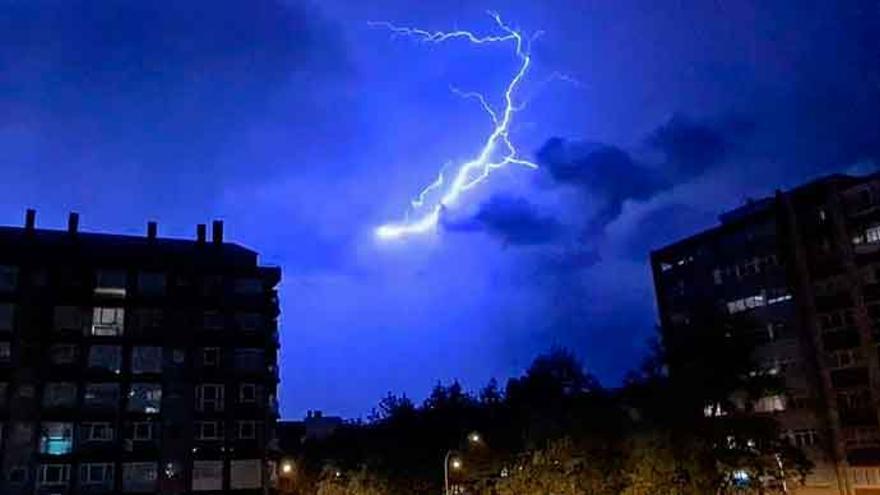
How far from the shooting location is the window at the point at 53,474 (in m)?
56.9

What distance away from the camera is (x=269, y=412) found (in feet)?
214

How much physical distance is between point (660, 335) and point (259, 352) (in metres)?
34.0

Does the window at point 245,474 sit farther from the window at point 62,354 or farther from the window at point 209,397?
the window at point 62,354

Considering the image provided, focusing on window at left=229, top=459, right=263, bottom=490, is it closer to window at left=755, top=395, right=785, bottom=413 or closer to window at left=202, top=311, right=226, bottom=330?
window at left=202, top=311, right=226, bottom=330

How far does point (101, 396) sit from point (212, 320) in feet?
31.6

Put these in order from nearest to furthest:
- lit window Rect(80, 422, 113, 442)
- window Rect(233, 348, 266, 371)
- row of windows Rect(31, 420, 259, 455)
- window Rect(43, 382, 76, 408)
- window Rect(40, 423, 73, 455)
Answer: window Rect(40, 423, 73, 455) → row of windows Rect(31, 420, 259, 455) → window Rect(43, 382, 76, 408) → lit window Rect(80, 422, 113, 442) → window Rect(233, 348, 266, 371)

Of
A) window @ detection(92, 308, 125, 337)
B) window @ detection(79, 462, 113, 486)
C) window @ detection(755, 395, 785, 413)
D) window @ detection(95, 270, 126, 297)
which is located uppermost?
window @ detection(95, 270, 126, 297)

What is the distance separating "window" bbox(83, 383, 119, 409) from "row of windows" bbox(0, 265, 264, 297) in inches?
270

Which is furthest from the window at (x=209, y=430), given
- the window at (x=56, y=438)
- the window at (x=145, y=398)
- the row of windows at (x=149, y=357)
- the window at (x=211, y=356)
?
the window at (x=56, y=438)

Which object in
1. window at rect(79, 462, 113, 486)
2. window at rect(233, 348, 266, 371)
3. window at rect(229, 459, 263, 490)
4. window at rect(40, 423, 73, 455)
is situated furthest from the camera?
window at rect(233, 348, 266, 371)

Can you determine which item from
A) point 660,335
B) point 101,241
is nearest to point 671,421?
point 660,335

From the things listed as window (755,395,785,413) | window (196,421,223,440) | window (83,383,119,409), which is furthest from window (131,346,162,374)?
window (755,395,785,413)

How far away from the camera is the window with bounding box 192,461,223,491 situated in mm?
60750

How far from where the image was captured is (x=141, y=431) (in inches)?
2379
